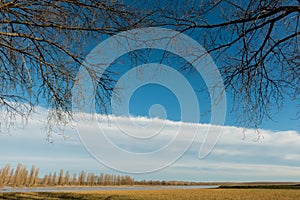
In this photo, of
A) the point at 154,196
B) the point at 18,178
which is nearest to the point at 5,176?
the point at 18,178

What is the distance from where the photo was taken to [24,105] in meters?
4.21

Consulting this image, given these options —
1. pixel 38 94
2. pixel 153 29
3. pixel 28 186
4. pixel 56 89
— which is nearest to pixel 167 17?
pixel 153 29

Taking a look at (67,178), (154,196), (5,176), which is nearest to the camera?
(154,196)

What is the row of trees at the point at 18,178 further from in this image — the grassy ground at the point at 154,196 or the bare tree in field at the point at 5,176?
the grassy ground at the point at 154,196

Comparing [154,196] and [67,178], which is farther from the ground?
[67,178]

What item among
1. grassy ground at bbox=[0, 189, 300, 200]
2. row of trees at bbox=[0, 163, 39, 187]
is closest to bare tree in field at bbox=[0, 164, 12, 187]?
row of trees at bbox=[0, 163, 39, 187]

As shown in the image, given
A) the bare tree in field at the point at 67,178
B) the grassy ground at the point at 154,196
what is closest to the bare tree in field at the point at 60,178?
the bare tree in field at the point at 67,178

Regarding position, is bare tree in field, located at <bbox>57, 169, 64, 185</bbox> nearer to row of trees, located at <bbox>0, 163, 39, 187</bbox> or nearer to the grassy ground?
row of trees, located at <bbox>0, 163, 39, 187</bbox>

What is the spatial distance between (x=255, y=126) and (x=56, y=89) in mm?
3140

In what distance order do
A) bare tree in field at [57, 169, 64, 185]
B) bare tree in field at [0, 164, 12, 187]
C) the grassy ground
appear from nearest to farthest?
the grassy ground, bare tree in field at [0, 164, 12, 187], bare tree in field at [57, 169, 64, 185]

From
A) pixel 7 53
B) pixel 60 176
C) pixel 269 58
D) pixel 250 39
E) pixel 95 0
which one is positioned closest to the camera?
pixel 95 0

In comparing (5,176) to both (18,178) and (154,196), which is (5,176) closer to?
(18,178)

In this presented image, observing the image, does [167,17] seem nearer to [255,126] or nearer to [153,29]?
[153,29]

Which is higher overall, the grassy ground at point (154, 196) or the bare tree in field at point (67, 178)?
the bare tree in field at point (67, 178)
